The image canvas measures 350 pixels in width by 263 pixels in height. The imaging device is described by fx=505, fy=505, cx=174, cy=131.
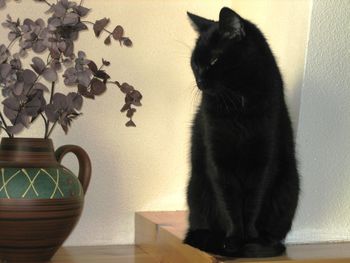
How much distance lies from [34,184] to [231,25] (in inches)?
19.2

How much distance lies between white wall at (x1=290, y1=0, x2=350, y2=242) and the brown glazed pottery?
48 cm

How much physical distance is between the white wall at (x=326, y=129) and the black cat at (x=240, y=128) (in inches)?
5.2

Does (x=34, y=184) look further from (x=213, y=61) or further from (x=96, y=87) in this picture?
(x=213, y=61)

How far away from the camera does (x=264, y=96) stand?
36.8 inches

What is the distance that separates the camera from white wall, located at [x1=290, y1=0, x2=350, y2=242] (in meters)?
1.07

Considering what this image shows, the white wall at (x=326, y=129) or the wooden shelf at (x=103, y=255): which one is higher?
the white wall at (x=326, y=129)

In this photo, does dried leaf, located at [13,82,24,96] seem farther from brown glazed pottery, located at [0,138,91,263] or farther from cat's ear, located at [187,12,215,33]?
cat's ear, located at [187,12,215,33]

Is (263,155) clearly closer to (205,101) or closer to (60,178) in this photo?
(205,101)

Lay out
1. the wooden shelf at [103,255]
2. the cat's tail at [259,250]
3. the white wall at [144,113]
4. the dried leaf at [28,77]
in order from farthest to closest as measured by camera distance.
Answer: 1. the white wall at [144,113]
2. the wooden shelf at [103,255]
3. the dried leaf at [28,77]
4. the cat's tail at [259,250]

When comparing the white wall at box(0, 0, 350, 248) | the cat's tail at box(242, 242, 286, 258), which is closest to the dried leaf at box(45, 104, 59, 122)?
the white wall at box(0, 0, 350, 248)

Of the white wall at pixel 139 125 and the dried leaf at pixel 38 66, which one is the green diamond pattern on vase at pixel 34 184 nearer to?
the dried leaf at pixel 38 66

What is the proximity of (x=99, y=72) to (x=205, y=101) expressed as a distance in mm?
241

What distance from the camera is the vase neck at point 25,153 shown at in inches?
40.5

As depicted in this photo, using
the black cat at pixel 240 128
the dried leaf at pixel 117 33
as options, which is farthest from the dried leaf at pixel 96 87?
the black cat at pixel 240 128
